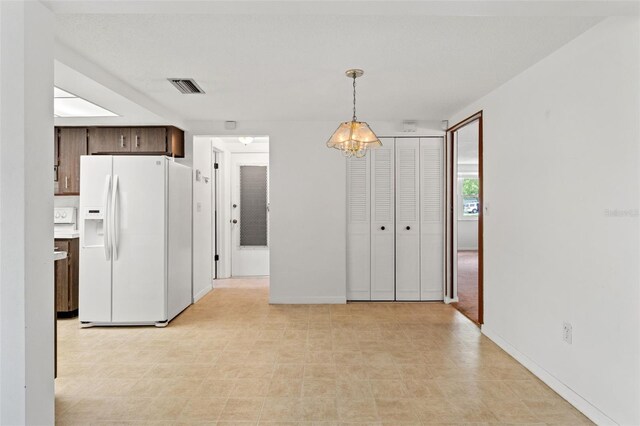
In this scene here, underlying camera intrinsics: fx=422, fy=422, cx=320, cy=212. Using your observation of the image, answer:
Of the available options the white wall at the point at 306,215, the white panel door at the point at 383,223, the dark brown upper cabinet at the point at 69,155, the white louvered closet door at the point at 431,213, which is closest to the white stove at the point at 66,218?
the dark brown upper cabinet at the point at 69,155

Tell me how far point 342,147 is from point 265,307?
2570 mm

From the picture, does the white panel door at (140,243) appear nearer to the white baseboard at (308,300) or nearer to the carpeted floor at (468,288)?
the white baseboard at (308,300)

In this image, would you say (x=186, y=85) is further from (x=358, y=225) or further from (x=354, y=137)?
(x=358, y=225)

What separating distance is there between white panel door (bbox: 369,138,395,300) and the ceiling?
119 centimetres

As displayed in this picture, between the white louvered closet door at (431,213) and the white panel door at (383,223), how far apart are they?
0.40 m

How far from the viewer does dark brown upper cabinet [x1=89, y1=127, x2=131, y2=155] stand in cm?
516

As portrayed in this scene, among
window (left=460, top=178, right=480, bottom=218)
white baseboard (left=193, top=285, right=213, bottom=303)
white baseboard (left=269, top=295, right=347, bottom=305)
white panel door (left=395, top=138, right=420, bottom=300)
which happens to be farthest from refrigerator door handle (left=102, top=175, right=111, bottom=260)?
window (left=460, top=178, right=480, bottom=218)

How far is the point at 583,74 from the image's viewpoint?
2.62m

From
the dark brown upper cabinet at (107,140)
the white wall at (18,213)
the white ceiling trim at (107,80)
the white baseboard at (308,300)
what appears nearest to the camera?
the white wall at (18,213)

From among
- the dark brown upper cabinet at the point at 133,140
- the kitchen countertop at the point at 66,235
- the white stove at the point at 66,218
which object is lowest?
the kitchen countertop at the point at 66,235

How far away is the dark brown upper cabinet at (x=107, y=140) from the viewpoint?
516 centimetres

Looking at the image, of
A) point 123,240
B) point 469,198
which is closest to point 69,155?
point 123,240

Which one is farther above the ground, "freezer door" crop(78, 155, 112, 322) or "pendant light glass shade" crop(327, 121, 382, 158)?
"pendant light glass shade" crop(327, 121, 382, 158)

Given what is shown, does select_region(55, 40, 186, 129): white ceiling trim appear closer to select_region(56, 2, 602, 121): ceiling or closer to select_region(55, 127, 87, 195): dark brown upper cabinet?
select_region(56, 2, 602, 121): ceiling
